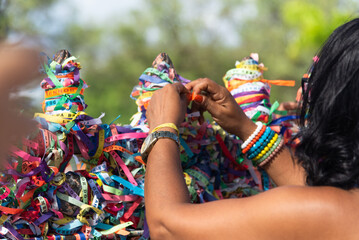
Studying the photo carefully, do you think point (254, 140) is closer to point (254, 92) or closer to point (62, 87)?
point (254, 92)

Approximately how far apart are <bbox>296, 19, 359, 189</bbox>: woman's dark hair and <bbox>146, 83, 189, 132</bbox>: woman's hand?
31 centimetres

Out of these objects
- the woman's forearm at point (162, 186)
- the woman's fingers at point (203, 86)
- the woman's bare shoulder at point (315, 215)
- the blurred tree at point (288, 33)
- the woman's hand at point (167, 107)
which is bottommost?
the woman's bare shoulder at point (315, 215)

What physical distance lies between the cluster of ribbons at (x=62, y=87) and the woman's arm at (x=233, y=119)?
0.30 meters

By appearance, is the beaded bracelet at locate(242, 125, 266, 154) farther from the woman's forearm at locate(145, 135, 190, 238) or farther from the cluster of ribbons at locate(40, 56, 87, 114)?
the cluster of ribbons at locate(40, 56, 87, 114)

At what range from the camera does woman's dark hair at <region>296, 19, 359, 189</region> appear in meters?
0.94

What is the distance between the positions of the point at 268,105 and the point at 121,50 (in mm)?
11916

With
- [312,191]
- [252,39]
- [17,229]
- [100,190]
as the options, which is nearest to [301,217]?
[312,191]

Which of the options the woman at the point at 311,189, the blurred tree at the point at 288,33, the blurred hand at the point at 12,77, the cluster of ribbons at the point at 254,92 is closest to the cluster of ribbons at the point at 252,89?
the cluster of ribbons at the point at 254,92

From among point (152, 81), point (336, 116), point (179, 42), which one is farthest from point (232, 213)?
point (179, 42)

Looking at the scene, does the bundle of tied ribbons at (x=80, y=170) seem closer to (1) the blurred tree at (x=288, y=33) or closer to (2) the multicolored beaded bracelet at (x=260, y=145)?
(2) the multicolored beaded bracelet at (x=260, y=145)

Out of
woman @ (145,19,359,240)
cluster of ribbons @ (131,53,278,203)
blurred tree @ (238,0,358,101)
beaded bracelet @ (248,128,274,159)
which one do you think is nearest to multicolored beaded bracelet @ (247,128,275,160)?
beaded bracelet @ (248,128,274,159)

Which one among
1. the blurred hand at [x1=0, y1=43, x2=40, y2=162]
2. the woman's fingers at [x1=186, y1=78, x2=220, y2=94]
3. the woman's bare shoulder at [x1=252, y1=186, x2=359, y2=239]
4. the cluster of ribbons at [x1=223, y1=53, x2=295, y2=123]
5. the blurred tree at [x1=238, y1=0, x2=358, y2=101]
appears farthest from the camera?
the blurred tree at [x1=238, y1=0, x2=358, y2=101]

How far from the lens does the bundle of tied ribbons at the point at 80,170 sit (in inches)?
40.5

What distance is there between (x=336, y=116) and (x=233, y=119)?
1.28ft
